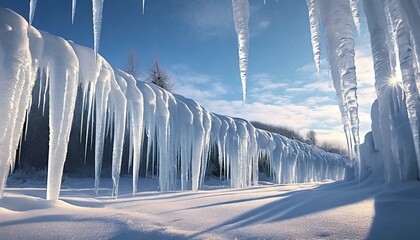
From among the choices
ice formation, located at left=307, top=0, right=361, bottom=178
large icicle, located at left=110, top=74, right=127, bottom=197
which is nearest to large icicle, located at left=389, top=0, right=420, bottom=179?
ice formation, located at left=307, top=0, right=361, bottom=178

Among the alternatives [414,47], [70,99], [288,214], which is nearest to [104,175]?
[70,99]

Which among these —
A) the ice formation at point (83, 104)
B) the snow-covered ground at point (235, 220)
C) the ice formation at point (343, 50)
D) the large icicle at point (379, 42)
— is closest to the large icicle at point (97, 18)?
the ice formation at point (83, 104)

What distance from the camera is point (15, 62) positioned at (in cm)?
242

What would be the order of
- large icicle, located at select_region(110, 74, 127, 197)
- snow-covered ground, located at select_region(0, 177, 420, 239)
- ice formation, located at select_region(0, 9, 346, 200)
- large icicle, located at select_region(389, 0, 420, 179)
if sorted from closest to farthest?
snow-covered ground, located at select_region(0, 177, 420, 239)
large icicle, located at select_region(389, 0, 420, 179)
ice formation, located at select_region(0, 9, 346, 200)
large icicle, located at select_region(110, 74, 127, 197)

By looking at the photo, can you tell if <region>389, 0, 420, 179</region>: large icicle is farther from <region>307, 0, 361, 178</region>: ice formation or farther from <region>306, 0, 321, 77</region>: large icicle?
<region>306, 0, 321, 77</region>: large icicle

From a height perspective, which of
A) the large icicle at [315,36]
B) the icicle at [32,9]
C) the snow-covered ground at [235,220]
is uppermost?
the icicle at [32,9]

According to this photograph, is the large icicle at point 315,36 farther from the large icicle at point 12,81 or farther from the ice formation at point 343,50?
the large icicle at point 12,81

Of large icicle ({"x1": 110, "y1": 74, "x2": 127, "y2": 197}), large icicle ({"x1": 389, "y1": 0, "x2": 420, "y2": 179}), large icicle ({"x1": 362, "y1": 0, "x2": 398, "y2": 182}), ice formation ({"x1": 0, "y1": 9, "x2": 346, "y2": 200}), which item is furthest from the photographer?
large icicle ({"x1": 110, "y1": 74, "x2": 127, "y2": 197})

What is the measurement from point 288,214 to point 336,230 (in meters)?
0.45

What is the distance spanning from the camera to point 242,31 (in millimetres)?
2590

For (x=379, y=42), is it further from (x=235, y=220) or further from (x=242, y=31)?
(x=235, y=220)

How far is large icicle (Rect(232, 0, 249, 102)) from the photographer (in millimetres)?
2369

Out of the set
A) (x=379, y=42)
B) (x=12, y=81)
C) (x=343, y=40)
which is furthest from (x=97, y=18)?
(x=379, y=42)

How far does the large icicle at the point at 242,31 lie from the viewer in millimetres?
2369
